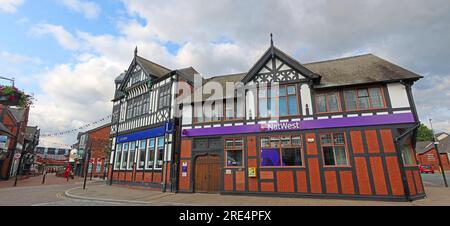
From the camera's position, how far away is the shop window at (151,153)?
16942 millimetres

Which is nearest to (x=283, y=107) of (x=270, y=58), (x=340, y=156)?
(x=270, y=58)

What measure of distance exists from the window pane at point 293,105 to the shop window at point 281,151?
155cm

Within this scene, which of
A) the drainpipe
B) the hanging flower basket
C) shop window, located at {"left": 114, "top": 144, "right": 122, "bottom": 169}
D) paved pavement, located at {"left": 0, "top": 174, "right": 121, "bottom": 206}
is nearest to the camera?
the hanging flower basket

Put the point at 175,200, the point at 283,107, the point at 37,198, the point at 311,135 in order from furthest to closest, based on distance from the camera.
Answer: the point at 283,107 < the point at 311,135 < the point at 37,198 < the point at 175,200

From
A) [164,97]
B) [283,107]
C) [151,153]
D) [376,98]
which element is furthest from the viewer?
[164,97]

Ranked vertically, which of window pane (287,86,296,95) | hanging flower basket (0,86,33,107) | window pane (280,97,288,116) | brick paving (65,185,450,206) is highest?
window pane (287,86,296,95)

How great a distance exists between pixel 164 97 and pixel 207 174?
7.18 m

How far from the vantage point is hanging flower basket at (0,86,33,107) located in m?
8.99

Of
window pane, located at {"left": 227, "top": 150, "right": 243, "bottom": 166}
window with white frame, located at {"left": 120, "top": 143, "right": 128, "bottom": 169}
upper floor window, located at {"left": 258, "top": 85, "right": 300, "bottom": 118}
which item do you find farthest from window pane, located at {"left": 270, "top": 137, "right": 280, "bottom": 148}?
window with white frame, located at {"left": 120, "top": 143, "right": 128, "bottom": 169}

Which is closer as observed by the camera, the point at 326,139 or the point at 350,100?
the point at 326,139

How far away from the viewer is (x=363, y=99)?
40.8ft

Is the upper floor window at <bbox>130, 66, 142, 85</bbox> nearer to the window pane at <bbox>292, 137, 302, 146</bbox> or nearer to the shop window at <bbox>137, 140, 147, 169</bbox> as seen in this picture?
the shop window at <bbox>137, 140, 147, 169</bbox>

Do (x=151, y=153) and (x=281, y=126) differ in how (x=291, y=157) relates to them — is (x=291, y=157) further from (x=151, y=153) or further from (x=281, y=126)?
(x=151, y=153)

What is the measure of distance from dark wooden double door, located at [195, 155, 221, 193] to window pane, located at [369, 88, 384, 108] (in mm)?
9803
